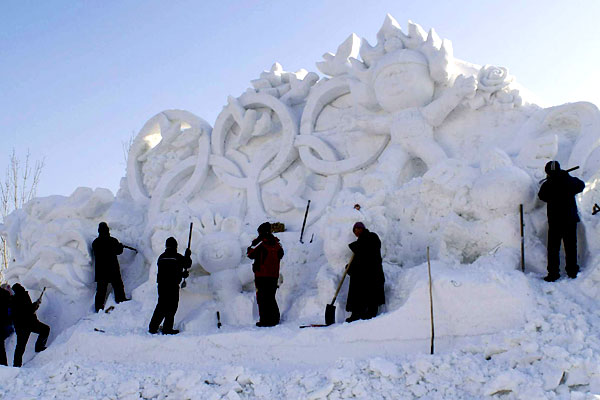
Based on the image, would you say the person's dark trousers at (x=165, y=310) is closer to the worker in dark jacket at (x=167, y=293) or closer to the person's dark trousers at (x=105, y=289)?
the worker in dark jacket at (x=167, y=293)

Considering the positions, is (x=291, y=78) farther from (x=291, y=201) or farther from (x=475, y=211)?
(x=475, y=211)

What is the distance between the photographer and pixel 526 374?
13.4 ft

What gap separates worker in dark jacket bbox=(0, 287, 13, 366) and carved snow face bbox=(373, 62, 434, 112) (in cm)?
417

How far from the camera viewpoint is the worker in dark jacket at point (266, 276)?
5.66 meters

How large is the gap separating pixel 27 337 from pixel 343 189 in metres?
3.43

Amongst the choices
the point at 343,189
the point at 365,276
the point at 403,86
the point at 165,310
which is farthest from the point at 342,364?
the point at 403,86

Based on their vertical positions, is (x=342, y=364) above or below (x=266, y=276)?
below

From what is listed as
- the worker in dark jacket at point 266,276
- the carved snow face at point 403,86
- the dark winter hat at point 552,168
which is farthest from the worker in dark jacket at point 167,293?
the dark winter hat at point 552,168

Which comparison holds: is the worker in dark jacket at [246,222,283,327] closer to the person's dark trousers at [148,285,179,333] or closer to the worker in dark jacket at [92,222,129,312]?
the person's dark trousers at [148,285,179,333]

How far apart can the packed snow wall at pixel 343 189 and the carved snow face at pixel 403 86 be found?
0.02 metres

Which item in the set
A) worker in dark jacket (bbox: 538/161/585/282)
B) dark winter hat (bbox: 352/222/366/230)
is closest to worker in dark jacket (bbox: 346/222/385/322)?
dark winter hat (bbox: 352/222/366/230)

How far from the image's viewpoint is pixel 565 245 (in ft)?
16.6

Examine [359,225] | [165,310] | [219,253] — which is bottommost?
[165,310]

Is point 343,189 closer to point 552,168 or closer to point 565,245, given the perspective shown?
point 552,168
